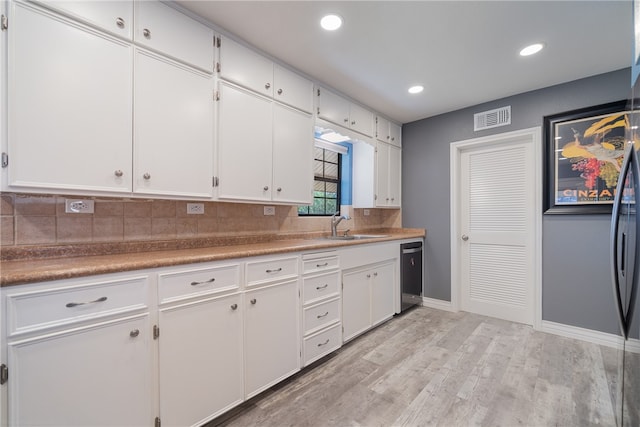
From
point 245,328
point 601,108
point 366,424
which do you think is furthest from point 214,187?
point 601,108

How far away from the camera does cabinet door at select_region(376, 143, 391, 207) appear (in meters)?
3.44

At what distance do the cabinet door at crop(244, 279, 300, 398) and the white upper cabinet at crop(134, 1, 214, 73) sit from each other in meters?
1.55

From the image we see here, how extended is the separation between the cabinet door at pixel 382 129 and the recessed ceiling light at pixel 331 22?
1668mm

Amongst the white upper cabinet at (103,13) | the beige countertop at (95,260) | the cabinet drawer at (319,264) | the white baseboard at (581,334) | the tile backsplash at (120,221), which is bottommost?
the white baseboard at (581,334)

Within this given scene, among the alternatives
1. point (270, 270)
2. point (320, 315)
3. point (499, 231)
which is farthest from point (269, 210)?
point (499, 231)

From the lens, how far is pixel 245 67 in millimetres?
2021

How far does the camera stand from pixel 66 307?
42.8 inches

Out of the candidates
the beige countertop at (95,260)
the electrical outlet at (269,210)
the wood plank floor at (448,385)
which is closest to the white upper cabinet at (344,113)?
the electrical outlet at (269,210)

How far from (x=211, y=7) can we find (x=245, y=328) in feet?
6.62

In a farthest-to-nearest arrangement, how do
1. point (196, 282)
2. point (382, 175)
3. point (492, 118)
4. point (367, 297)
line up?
point (382, 175)
point (492, 118)
point (367, 297)
point (196, 282)

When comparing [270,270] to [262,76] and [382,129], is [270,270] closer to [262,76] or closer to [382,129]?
[262,76]

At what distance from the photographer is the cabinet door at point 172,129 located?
5.04 ft

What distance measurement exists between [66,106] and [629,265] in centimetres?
284

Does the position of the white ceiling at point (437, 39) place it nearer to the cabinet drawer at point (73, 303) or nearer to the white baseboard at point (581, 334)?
the cabinet drawer at point (73, 303)
